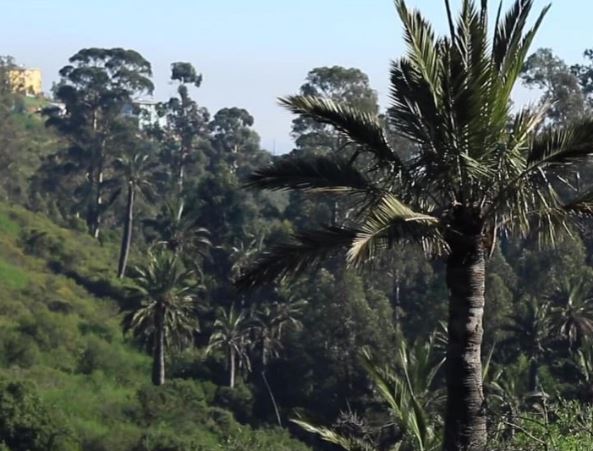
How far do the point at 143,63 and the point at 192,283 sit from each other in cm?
3646

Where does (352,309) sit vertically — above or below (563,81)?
below

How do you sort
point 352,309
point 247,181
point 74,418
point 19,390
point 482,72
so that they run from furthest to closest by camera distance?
point 352,309 → point 74,418 → point 19,390 → point 247,181 → point 482,72

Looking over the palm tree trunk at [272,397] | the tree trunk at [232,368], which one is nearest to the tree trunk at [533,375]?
the palm tree trunk at [272,397]

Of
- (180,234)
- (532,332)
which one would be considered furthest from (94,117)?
(532,332)

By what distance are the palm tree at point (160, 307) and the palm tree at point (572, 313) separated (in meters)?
15.3

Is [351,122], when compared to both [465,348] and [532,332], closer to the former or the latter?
[465,348]

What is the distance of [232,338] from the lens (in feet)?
178

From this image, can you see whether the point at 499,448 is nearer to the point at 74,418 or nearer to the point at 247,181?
the point at 247,181

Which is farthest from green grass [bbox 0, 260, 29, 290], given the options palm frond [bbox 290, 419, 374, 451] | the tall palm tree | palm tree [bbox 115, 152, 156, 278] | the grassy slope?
Answer: the tall palm tree

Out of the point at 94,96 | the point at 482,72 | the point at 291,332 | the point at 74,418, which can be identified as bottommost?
the point at 74,418

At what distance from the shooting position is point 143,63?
88.4 metres

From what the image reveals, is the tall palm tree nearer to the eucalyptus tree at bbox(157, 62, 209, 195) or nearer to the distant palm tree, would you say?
the distant palm tree

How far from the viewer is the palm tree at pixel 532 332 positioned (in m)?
47.0

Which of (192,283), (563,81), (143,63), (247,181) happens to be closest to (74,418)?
(192,283)
